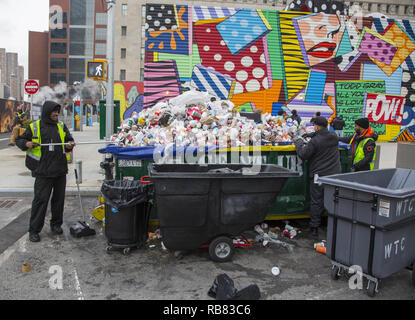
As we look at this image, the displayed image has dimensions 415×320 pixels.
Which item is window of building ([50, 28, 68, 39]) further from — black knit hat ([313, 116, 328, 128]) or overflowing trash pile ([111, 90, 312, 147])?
black knit hat ([313, 116, 328, 128])

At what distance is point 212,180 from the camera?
4207 mm

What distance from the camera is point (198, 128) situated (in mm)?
6023

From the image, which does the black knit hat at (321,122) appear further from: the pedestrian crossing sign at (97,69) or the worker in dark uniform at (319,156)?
the pedestrian crossing sign at (97,69)

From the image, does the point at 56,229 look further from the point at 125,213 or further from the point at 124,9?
the point at 124,9

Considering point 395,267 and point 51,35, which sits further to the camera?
point 51,35

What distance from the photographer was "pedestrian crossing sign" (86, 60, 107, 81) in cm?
865

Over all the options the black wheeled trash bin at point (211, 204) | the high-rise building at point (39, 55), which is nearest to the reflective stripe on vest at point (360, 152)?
the black wheeled trash bin at point (211, 204)

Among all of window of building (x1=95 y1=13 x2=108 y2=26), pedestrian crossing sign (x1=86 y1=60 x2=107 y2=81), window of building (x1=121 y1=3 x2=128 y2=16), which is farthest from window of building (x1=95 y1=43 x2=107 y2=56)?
pedestrian crossing sign (x1=86 y1=60 x2=107 y2=81)

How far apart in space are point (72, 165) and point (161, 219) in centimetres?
756

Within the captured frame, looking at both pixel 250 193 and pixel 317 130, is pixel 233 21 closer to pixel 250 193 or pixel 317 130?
pixel 317 130

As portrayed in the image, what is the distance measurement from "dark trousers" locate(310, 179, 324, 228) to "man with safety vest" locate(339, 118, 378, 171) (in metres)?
0.70
